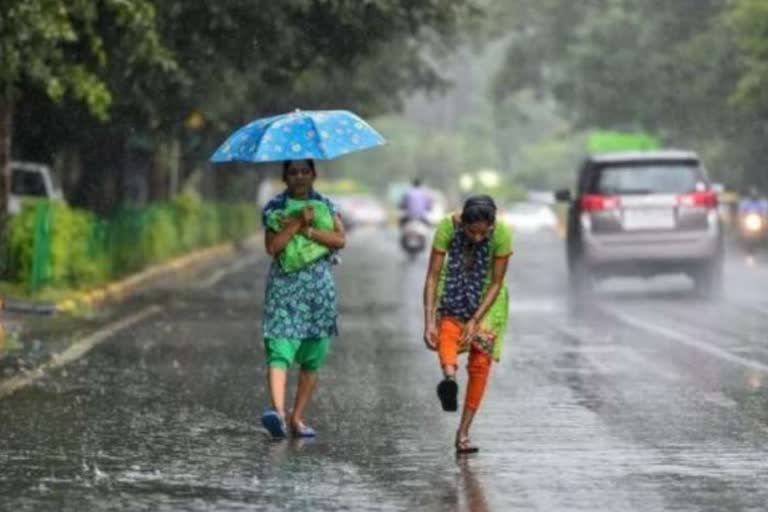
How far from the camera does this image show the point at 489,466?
1095cm

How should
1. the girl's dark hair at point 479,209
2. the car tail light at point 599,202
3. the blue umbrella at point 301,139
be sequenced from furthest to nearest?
the car tail light at point 599,202
the blue umbrella at point 301,139
the girl's dark hair at point 479,209

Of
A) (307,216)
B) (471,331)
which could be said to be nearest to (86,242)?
(307,216)

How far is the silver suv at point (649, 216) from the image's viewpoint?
1068 inches

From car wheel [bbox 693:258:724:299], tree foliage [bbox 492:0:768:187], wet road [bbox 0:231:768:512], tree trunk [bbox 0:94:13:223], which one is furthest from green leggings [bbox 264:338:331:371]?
tree foliage [bbox 492:0:768:187]

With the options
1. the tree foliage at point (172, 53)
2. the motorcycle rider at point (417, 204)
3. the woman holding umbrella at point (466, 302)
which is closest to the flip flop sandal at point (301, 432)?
the woman holding umbrella at point (466, 302)

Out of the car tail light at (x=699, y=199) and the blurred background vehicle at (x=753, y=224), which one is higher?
the car tail light at (x=699, y=199)

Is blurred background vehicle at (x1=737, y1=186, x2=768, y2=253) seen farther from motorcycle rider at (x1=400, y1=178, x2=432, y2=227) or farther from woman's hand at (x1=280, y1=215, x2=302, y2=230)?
woman's hand at (x1=280, y1=215, x2=302, y2=230)

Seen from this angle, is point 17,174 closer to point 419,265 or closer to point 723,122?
point 419,265

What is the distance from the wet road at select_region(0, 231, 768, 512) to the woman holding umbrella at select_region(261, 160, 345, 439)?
1.58 ft

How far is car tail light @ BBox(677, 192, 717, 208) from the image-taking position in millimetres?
27094

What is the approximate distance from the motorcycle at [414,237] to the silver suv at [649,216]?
16.9 m

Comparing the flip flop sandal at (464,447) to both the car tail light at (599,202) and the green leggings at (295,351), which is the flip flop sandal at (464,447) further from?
the car tail light at (599,202)

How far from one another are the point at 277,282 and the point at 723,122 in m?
53.1

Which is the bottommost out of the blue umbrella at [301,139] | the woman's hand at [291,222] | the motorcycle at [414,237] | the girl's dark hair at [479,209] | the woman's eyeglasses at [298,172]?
the motorcycle at [414,237]
